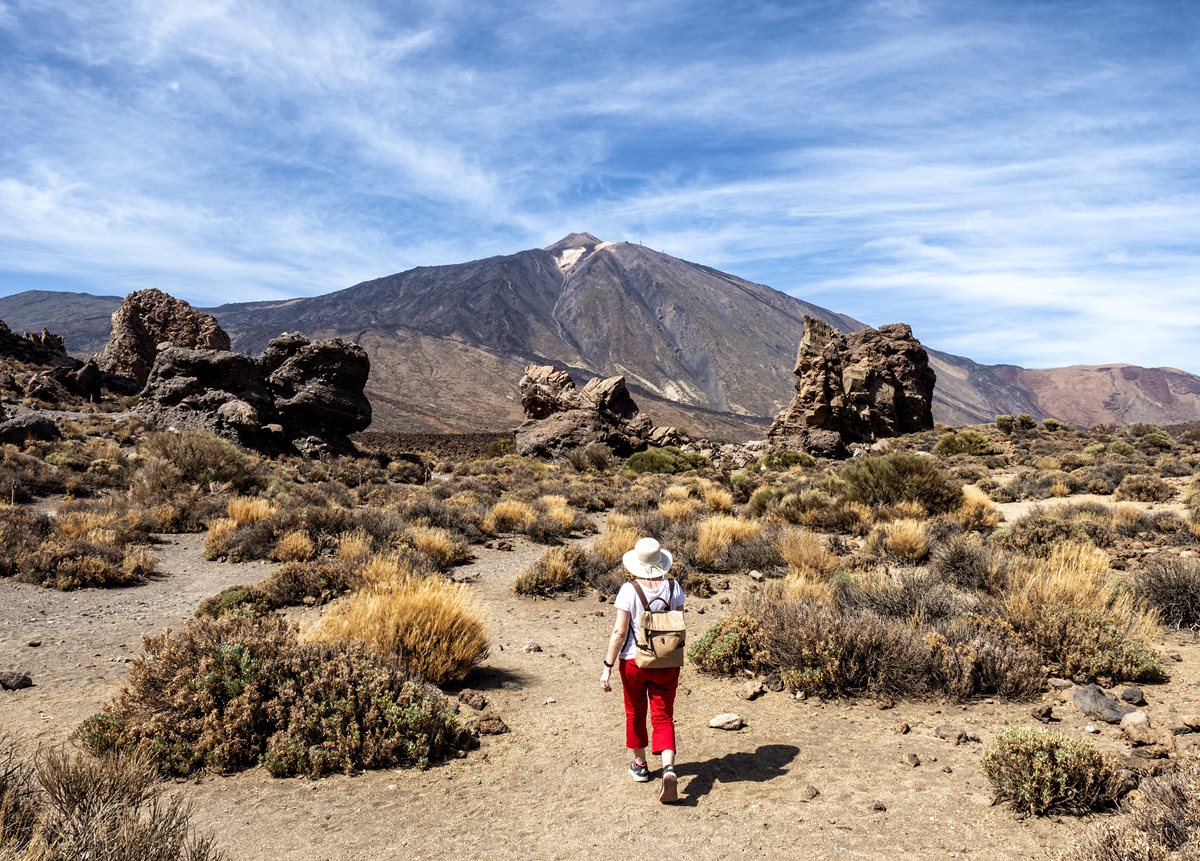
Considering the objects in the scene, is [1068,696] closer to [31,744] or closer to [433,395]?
[31,744]

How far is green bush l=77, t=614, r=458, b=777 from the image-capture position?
400 centimetres

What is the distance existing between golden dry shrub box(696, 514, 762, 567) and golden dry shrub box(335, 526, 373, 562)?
4.97 metres

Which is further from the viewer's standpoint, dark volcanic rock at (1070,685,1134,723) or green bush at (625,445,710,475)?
green bush at (625,445,710,475)

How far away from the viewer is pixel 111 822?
228cm

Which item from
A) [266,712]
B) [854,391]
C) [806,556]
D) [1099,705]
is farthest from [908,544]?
[854,391]

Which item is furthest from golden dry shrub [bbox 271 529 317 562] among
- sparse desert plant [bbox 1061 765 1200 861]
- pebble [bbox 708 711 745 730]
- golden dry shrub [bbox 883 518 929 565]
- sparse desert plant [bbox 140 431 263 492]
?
sparse desert plant [bbox 1061 765 1200 861]

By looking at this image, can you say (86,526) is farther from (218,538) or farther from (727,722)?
(727,722)

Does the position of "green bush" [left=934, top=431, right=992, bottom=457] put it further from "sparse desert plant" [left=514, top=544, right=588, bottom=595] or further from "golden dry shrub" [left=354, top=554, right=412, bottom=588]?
"golden dry shrub" [left=354, top=554, right=412, bottom=588]

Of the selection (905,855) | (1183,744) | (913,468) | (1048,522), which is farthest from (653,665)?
(913,468)

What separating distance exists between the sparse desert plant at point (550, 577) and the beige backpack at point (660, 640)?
16.7ft

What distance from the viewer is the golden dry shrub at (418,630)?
5340 millimetres

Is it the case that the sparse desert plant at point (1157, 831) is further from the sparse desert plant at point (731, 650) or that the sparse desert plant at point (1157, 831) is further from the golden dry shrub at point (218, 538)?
the golden dry shrub at point (218, 538)

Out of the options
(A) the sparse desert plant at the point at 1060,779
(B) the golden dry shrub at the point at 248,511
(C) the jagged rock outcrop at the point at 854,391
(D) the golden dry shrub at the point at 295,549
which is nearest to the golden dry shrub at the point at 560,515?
(D) the golden dry shrub at the point at 295,549

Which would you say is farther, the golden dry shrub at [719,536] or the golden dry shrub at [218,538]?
the golden dry shrub at [218,538]
